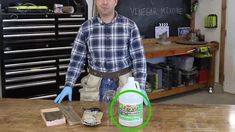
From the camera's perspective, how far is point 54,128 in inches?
53.4

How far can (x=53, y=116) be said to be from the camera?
57.2 inches

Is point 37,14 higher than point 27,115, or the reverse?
point 37,14

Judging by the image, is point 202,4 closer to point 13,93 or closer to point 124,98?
point 13,93

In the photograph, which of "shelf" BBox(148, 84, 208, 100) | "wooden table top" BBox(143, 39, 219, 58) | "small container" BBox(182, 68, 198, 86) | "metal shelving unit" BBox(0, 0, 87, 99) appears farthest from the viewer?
"small container" BBox(182, 68, 198, 86)

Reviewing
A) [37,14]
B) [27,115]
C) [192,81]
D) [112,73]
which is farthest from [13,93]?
[192,81]

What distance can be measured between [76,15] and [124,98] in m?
2.41

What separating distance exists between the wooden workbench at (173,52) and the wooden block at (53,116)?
94.2 inches

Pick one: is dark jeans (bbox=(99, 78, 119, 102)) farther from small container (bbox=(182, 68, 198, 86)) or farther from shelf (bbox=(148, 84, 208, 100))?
small container (bbox=(182, 68, 198, 86))

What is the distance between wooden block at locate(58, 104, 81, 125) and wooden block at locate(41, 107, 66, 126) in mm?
26

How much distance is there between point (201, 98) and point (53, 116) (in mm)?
3274

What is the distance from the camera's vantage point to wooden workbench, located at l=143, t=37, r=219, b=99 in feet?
12.8

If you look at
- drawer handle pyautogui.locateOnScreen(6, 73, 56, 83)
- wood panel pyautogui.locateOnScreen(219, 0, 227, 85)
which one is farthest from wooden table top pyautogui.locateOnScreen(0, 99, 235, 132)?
wood panel pyautogui.locateOnScreen(219, 0, 227, 85)

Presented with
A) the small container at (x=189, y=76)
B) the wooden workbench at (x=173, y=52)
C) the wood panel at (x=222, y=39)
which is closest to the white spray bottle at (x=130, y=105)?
the wooden workbench at (x=173, y=52)

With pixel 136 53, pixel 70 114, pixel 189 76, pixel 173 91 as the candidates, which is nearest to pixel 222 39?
pixel 189 76
